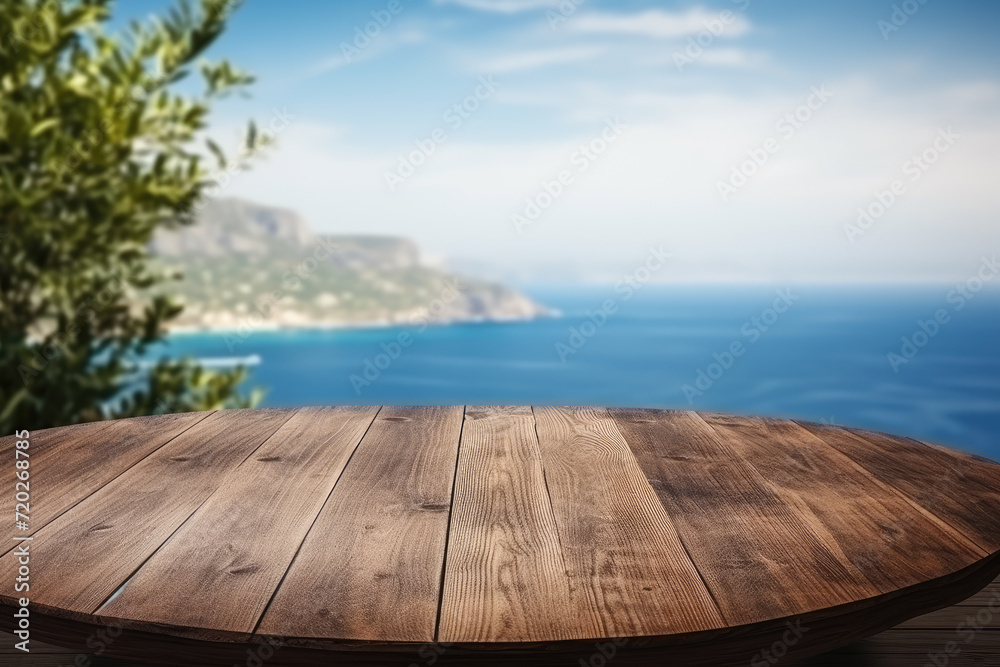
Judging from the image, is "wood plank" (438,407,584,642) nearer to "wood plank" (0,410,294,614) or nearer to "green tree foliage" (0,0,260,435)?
"wood plank" (0,410,294,614)

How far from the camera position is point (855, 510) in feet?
3.20

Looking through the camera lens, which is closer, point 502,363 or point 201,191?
point 201,191

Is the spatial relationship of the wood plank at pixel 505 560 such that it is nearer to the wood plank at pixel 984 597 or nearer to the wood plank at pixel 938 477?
the wood plank at pixel 938 477

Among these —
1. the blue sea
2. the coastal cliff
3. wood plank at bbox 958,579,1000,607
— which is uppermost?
the coastal cliff

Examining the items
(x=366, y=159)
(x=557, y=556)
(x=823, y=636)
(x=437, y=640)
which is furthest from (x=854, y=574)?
(x=366, y=159)

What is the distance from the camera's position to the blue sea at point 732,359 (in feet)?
29.6

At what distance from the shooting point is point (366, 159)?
42.9 feet

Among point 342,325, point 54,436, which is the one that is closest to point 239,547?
point 54,436

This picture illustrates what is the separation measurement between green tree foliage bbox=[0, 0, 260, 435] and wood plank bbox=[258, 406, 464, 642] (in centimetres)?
191

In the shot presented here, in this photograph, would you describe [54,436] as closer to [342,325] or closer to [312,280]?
[312,280]

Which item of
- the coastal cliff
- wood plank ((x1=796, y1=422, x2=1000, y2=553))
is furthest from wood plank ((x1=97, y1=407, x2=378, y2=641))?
the coastal cliff

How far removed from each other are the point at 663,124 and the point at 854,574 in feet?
36.4

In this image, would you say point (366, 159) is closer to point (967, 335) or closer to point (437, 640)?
point (967, 335)

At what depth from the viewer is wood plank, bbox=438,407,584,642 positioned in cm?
66
